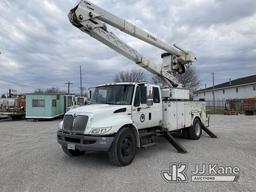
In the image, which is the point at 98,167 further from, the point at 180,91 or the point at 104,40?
the point at 180,91

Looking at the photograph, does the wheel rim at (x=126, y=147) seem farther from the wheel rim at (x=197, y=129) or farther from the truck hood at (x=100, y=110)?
the wheel rim at (x=197, y=129)

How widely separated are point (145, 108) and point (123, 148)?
1.69 meters

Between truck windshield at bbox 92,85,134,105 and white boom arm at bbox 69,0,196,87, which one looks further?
white boom arm at bbox 69,0,196,87

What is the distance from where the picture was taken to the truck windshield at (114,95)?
793 cm

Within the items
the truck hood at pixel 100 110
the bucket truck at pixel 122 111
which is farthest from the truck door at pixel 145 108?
the truck hood at pixel 100 110

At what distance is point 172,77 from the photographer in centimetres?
1145

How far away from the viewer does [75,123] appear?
7.11 meters

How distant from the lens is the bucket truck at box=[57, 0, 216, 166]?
22.5ft

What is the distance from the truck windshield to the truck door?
24 cm

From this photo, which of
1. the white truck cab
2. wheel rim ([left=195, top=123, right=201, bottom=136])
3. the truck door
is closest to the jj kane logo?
the white truck cab

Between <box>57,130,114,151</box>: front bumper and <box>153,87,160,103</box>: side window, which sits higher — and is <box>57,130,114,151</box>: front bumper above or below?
below

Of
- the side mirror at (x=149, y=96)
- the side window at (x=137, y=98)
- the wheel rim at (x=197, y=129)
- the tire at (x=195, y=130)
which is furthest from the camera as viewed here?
the wheel rim at (x=197, y=129)

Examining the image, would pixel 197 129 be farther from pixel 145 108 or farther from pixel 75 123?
pixel 75 123

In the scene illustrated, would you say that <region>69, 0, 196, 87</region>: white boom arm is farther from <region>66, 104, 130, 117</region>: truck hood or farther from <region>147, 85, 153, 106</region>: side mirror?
<region>66, 104, 130, 117</region>: truck hood
